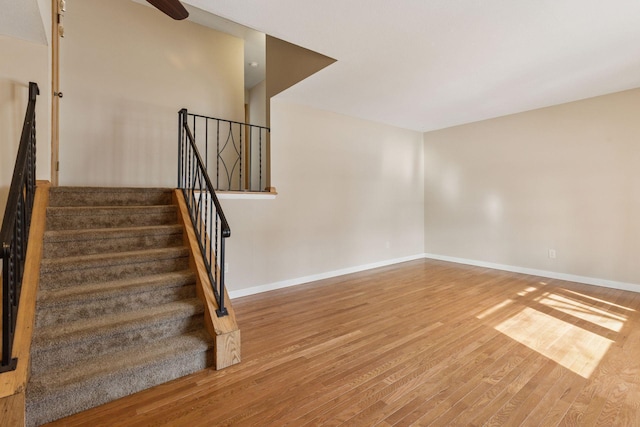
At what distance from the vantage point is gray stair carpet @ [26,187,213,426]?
1801 millimetres

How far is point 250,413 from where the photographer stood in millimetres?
1724

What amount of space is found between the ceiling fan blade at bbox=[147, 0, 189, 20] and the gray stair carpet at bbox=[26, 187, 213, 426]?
186 cm

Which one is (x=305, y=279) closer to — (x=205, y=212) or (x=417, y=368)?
(x=205, y=212)

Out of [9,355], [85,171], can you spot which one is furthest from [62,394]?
[85,171]

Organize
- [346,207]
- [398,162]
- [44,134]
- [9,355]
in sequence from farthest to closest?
[398,162] < [346,207] < [44,134] < [9,355]

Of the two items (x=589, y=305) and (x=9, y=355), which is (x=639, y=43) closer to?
(x=589, y=305)

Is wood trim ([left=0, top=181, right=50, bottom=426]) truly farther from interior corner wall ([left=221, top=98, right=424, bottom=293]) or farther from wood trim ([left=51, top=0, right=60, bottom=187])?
interior corner wall ([left=221, top=98, right=424, bottom=293])

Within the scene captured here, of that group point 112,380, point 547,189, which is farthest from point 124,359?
point 547,189

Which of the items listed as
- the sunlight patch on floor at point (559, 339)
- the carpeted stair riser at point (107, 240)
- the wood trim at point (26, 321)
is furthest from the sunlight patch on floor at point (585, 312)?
the wood trim at point (26, 321)

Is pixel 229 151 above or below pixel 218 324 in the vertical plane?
above

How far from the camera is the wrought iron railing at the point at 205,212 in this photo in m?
2.33

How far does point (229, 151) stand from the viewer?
4.77 meters

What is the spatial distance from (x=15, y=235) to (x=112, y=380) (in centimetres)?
107

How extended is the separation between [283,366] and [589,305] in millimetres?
3642
